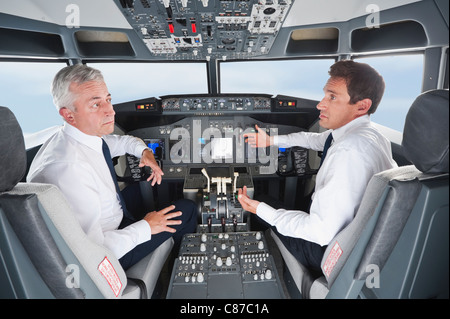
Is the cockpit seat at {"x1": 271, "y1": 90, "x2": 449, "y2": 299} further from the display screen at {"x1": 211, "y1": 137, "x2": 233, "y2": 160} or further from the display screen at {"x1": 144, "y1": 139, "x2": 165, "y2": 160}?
the display screen at {"x1": 144, "y1": 139, "x2": 165, "y2": 160}

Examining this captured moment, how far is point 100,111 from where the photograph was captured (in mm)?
1363

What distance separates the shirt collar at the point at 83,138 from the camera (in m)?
1.35

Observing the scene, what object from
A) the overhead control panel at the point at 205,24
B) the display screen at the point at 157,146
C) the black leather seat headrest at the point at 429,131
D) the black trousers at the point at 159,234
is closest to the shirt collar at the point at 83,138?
the black trousers at the point at 159,234

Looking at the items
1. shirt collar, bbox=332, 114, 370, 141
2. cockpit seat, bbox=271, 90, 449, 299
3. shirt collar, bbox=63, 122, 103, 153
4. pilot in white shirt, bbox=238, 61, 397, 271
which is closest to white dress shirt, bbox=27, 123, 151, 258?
shirt collar, bbox=63, 122, 103, 153

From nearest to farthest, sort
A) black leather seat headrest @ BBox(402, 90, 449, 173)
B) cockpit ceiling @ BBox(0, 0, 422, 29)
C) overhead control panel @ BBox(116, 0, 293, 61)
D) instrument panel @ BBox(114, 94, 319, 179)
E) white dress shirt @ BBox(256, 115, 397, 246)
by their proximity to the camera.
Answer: black leather seat headrest @ BBox(402, 90, 449, 173)
white dress shirt @ BBox(256, 115, 397, 246)
overhead control panel @ BBox(116, 0, 293, 61)
cockpit ceiling @ BBox(0, 0, 422, 29)
instrument panel @ BBox(114, 94, 319, 179)

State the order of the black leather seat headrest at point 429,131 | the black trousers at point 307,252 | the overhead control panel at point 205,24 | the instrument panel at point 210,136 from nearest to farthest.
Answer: the black leather seat headrest at point 429,131 < the black trousers at point 307,252 < the overhead control panel at point 205,24 < the instrument panel at point 210,136

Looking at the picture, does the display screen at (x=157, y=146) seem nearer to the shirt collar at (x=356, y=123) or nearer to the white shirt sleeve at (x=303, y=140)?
the white shirt sleeve at (x=303, y=140)

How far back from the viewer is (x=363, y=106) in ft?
4.30

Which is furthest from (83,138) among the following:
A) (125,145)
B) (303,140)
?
(303,140)

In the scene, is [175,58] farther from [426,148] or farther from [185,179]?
[426,148]

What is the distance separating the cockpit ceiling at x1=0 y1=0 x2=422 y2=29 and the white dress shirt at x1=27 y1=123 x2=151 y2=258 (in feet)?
3.17

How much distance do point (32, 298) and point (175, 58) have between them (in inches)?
90.3

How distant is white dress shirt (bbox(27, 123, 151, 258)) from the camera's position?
1122 millimetres

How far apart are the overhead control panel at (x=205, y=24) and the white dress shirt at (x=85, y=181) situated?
848mm
